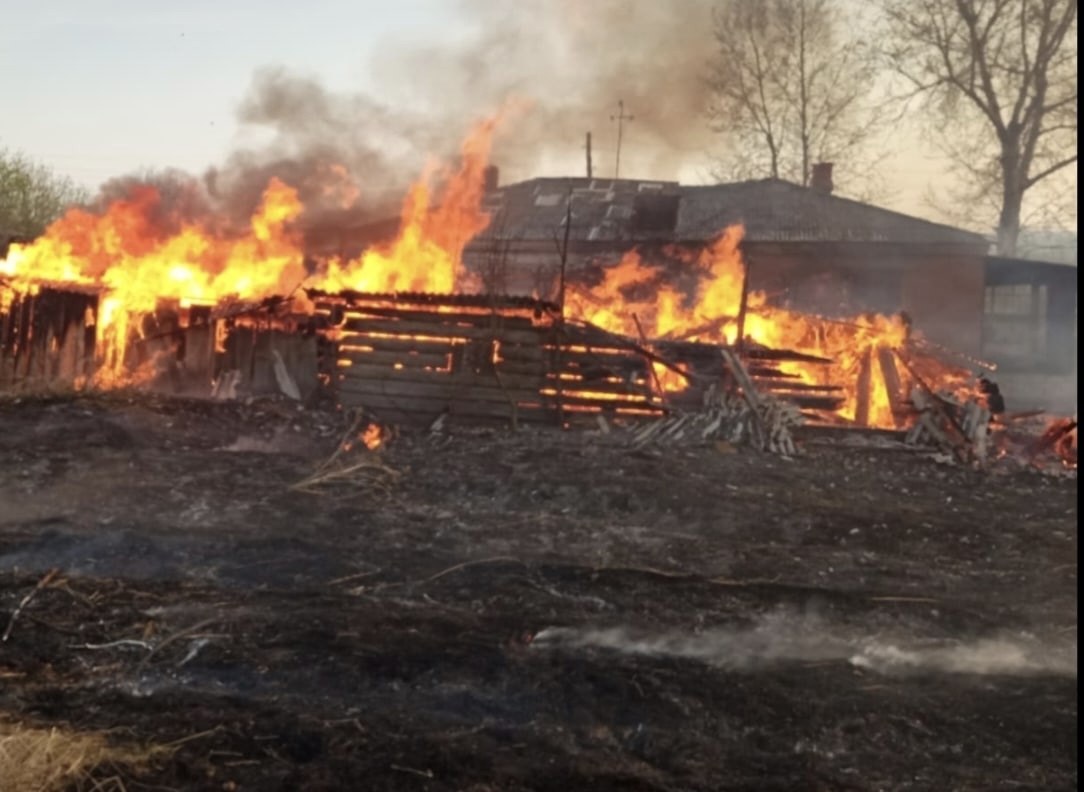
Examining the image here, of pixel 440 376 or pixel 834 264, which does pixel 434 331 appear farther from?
pixel 834 264

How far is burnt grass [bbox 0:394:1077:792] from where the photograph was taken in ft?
13.9

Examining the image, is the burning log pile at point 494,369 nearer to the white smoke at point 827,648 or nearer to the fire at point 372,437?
the fire at point 372,437

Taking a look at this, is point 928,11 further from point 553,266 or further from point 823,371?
point 823,371

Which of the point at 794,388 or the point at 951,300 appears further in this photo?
the point at 951,300

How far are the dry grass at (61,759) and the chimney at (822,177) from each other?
31.3 metres

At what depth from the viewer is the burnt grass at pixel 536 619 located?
4.24 m

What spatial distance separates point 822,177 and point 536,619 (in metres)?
29.1

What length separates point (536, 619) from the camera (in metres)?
6.06

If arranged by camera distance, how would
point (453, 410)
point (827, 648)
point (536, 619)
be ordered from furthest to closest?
1. point (453, 410)
2. point (536, 619)
3. point (827, 648)

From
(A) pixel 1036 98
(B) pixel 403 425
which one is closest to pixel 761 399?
(B) pixel 403 425

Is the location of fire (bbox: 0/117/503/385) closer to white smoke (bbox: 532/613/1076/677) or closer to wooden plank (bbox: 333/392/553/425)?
wooden plank (bbox: 333/392/553/425)

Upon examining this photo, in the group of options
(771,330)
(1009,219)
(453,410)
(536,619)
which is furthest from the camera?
(1009,219)

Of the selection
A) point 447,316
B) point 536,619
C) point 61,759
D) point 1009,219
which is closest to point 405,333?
point 447,316

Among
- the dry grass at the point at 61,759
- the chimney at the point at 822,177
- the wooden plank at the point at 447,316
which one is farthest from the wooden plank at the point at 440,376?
the chimney at the point at 822,177
